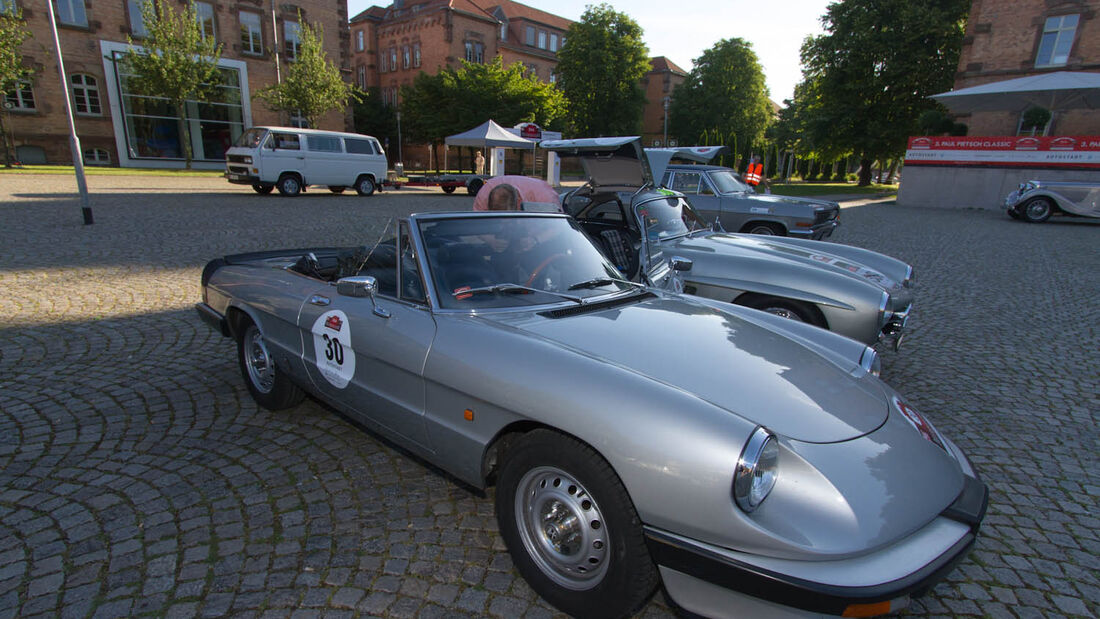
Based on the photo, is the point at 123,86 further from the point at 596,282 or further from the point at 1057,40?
the point at 1057,40

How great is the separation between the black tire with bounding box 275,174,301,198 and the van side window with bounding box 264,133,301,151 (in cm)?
87

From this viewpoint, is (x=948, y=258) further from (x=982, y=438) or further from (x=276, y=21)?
(x=276, y=21)

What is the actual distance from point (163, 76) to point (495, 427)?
33.2 m

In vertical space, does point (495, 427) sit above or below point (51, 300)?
above

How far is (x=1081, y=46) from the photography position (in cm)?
2314

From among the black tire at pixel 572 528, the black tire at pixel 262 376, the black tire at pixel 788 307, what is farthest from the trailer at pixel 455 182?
the black tire at pixel 572 528

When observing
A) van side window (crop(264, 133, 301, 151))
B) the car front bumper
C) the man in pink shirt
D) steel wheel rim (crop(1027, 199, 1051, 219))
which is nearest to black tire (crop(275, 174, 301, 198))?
van side window (crop(264, 133, 301, 151))

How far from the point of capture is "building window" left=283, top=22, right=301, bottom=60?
1336 inches

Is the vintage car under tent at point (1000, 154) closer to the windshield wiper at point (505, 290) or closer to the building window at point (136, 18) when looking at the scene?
the windshield wiper at point (505, 290)

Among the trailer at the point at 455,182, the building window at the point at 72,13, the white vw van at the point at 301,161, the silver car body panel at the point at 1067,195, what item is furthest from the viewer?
the building window at the point at 72,13

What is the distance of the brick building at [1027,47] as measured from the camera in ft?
75.3

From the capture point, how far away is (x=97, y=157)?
97.1ft

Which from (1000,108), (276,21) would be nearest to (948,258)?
(1000,108)

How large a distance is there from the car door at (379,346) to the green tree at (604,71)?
5213 centimetres
